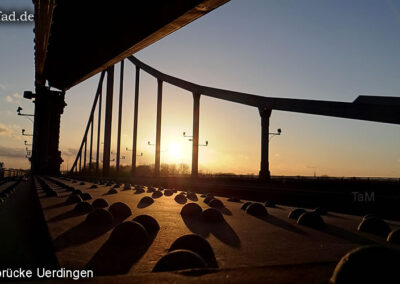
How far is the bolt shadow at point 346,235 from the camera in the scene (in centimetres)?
253

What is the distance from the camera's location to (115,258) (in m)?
1.79

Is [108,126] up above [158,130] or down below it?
below

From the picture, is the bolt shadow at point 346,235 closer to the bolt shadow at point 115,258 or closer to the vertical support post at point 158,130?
the bolt shadow at point 115,258

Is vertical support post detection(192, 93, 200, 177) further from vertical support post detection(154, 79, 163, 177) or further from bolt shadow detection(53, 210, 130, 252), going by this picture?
bolt shadow detection(53, 210, 130, 252)

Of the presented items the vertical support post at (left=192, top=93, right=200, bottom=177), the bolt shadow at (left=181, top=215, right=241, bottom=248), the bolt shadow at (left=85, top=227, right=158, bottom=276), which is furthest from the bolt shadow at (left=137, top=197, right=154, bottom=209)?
the vertical support post at (left=192, top=93, right=200, bottom=177)

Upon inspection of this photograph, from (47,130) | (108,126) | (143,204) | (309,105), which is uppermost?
(309,105)

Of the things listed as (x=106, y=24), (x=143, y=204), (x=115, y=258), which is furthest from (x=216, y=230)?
(x=106, y=24)

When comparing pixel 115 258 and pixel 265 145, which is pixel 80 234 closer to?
pixel 115 258

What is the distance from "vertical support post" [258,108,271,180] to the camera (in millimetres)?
30106

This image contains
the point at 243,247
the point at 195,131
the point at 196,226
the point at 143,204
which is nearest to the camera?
the point at 243,247

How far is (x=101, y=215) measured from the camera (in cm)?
291

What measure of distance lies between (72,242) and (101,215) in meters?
0.77

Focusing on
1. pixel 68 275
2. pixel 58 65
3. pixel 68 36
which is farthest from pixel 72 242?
pixel 58 65

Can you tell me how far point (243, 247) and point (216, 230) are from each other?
2.18 ft
